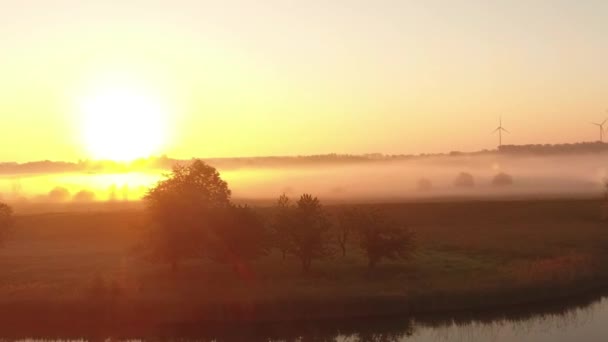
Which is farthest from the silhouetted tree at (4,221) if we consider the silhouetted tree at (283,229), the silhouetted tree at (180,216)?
the silhouetted tree at (283,229)

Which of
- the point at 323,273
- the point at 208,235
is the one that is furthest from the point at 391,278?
the point at 208,235

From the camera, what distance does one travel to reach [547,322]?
46844mm

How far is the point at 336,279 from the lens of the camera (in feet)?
198

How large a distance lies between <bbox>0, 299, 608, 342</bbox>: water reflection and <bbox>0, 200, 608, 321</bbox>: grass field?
1936mm

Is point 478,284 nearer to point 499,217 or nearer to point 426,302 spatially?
point 426,302

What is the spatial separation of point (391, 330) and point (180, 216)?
1210 inches

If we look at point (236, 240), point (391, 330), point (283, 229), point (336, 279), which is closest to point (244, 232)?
point (236, 240)

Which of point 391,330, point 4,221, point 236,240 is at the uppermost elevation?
point 4,221

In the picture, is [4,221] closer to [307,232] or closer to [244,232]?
[244,232]

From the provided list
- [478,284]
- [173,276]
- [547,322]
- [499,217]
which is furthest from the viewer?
[499,217]

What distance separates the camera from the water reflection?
43.8 metres

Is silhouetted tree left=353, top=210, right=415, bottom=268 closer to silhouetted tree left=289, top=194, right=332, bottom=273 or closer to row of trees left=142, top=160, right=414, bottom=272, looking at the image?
row of trees left=142, top=160, right=414, bottom=272

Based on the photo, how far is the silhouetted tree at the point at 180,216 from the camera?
66.6 meters

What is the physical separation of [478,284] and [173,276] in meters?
30.6
